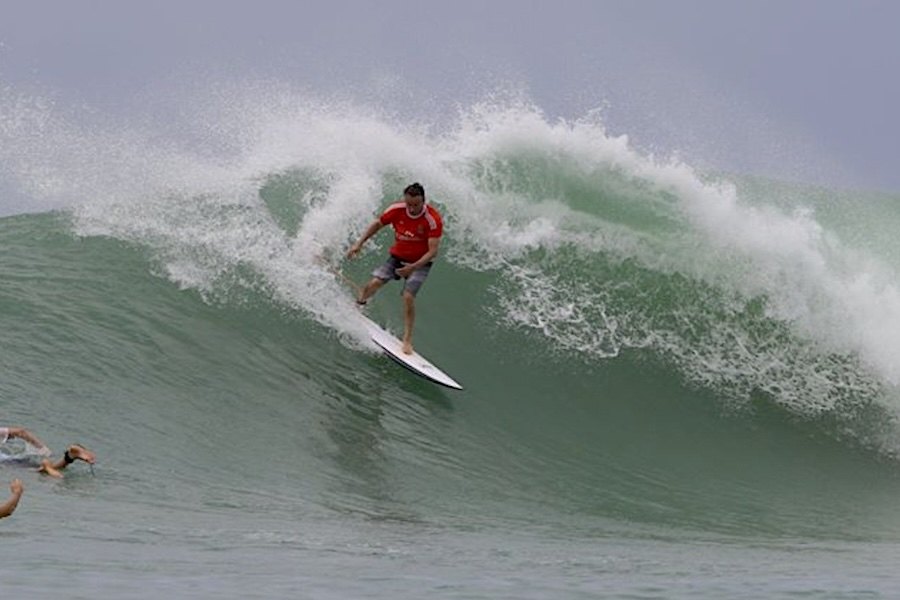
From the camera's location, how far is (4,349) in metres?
11.4

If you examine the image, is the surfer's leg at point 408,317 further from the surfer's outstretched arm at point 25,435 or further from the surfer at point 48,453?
the surfer's outstretched arm at point 25,435

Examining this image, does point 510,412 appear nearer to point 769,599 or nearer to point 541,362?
point 541,362

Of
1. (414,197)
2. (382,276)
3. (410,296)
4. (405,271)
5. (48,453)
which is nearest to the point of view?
(48,453)

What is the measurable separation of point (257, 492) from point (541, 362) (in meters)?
4.94

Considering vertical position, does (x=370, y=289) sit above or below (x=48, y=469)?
above

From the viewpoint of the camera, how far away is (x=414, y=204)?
12508 millimetres

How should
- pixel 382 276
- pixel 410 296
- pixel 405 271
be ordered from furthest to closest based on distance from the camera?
pixel 382 276 < pixel 405 271 < pixel 410 296

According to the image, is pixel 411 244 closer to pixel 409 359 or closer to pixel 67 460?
pixel 409 359

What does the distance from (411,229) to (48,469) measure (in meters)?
4.84

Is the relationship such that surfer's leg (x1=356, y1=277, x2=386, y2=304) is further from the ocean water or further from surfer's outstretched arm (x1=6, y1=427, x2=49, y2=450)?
surfer's outstretched arm (x1=6, y1=427, x2=49, y2=450)

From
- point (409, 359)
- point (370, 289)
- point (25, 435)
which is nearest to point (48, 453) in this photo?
point (25, 435)

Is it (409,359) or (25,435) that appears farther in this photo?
(409,359)

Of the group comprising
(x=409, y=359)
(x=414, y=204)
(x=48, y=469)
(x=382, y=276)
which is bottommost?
(x=48, y=469)

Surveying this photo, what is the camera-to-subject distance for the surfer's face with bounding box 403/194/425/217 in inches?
490
